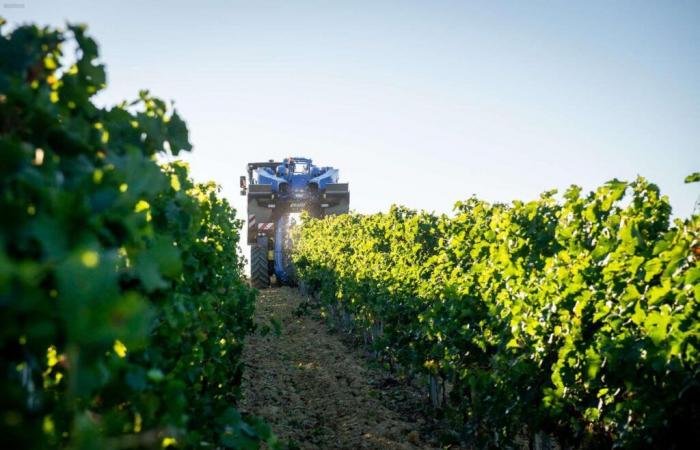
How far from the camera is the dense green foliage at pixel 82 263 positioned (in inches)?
34.2

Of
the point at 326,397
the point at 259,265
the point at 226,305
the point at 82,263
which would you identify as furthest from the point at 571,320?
the point at 259,265

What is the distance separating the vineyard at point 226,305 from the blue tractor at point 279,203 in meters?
8.10

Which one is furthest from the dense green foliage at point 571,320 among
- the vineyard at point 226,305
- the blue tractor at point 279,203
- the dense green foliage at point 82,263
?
the blue tractor at point 279,203

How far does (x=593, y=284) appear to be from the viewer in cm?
357

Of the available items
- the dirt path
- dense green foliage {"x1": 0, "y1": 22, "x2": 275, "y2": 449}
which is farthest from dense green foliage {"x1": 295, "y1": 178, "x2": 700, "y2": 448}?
dense green foliage {"x1": 0, "y1": 22, "x2": 275, "y2": 449}

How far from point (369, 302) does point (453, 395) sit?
347 cm

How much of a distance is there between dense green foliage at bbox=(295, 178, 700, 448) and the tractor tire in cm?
983

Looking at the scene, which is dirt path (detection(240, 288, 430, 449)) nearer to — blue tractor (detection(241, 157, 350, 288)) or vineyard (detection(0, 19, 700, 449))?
vineyard (detection(0, 19, 700, 449))

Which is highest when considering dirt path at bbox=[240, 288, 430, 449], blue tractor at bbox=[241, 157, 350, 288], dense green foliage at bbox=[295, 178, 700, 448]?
blue tractor at bbox=[241, 157, 350, 288]

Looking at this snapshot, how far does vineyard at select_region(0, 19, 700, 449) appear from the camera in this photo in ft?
3.11

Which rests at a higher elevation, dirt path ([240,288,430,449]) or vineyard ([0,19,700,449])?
vineyard ([0,19,700,449])

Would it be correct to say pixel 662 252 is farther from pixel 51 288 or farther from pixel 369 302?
pixel 369 302

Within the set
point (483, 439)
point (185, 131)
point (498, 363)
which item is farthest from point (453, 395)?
point (185, 131)

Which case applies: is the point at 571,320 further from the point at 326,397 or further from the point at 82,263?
the point at 326,397
